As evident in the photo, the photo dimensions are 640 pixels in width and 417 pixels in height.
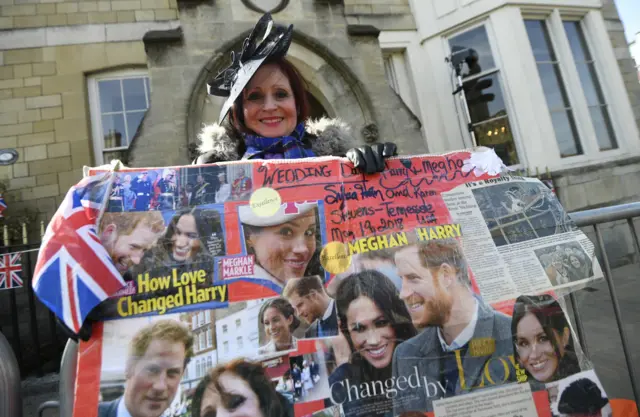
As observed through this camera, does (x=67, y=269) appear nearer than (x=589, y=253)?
Yes

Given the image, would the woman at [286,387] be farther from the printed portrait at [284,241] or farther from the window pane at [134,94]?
the window pane at [134,94]

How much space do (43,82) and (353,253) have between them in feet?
22.9

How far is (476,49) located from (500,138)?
181 centimetres

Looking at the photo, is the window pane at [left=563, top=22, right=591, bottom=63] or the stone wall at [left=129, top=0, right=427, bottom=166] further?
the window pane at [left=563, top=22, right=591, bottom=63]

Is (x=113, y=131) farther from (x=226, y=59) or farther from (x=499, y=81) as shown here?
(x=499, y=81)

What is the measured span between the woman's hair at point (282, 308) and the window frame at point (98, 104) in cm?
583

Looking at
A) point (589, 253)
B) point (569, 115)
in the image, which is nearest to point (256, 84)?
point (589, 253)

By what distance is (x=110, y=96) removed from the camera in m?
6.29

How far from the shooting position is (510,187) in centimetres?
171

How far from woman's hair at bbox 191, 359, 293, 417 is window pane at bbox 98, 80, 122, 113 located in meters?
6.37

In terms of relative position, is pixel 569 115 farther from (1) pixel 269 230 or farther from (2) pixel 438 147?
(1) pixel 269 230

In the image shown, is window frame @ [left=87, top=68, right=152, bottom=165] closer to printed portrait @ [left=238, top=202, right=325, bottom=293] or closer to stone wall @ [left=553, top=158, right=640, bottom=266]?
printed portrait @ [left=238, top=202, right=325, bottom=293]

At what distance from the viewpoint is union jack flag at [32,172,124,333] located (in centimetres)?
→ 117

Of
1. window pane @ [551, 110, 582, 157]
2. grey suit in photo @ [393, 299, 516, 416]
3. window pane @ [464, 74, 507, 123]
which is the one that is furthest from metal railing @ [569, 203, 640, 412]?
window pane @ [551, 110, 582, 157]
